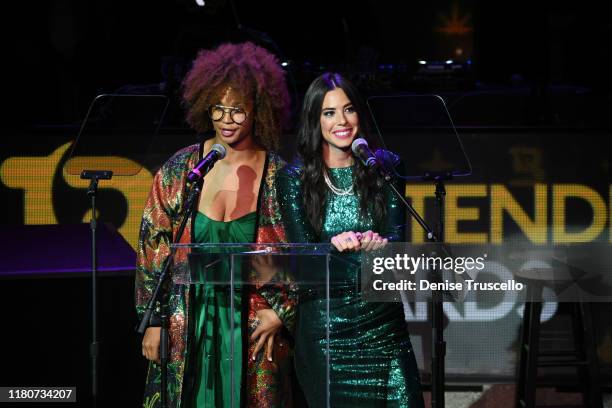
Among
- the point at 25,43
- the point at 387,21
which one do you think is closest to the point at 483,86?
the point at 387,21

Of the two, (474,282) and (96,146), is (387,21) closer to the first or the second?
(96,146)

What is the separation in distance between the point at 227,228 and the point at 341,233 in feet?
1.58

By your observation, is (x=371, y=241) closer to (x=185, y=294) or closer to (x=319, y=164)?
(x=319, y=164)

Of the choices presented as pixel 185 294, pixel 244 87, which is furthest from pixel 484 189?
pixel 185 294

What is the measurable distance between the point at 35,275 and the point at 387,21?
14.3ft

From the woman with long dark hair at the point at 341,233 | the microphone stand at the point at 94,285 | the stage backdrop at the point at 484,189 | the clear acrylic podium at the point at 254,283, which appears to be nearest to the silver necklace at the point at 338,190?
the woman with long dark hair at the point at 341,233

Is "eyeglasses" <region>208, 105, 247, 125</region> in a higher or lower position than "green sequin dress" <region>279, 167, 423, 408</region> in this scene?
higher

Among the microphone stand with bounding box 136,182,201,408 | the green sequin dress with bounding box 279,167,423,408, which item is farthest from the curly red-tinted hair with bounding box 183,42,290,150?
the microphone stand with bounding box 136,182,201,408

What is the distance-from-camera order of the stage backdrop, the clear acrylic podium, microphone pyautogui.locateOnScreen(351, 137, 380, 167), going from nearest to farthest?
1. the clear acrylic podium
2. microphone pyautogui.locateOnScreen(351, 137, 380, 167)
3. the stage backdrop

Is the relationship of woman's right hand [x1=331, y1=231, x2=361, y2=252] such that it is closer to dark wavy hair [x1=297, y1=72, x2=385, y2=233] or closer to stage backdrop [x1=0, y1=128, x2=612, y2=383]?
dark wavy hair [x1=297, y1=72, x2=385, y2=233]

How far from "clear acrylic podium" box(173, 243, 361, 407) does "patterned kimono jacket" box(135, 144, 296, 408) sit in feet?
0.20

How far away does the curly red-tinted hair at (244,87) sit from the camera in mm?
3869

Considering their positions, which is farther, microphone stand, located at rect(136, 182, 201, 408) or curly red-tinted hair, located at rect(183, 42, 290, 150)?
curly red-tinted hair, located at rect(183, 42, 290, 150)

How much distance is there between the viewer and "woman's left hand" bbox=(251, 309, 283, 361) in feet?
11.7
